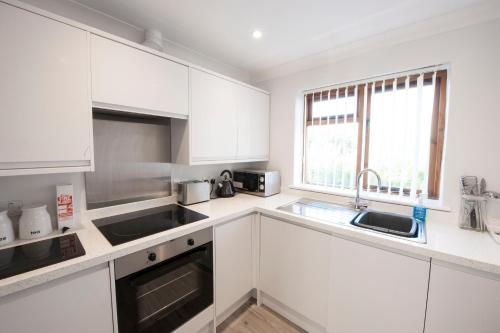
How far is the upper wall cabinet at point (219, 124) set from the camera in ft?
5.50

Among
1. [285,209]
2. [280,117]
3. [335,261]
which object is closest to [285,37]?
[280,117]

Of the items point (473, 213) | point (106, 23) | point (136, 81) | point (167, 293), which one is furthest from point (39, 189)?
point (473, 213)

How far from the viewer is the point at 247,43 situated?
1807 mm

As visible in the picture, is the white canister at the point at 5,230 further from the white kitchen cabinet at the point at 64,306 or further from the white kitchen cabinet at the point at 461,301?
the white kitchen cabinet at the point at 461,301

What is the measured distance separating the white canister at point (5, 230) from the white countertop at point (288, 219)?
0.27 metres

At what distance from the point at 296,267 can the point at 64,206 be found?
1627 mm

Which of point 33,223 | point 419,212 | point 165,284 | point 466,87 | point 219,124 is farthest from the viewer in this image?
point 219,124

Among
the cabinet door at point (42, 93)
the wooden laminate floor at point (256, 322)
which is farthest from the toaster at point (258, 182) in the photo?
the cabinet door at point (42, 93)

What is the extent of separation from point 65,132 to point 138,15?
969 millimetres

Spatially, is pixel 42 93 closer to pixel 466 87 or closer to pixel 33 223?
pixel 33 223

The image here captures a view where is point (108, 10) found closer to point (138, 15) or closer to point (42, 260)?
point (138, 15)

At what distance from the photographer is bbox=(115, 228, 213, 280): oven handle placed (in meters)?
1.04

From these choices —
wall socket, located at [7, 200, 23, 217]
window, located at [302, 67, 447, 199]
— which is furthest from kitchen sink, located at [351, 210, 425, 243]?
wall socket, located at [7, 200, 23, 217]

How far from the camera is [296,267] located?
1590 mm
